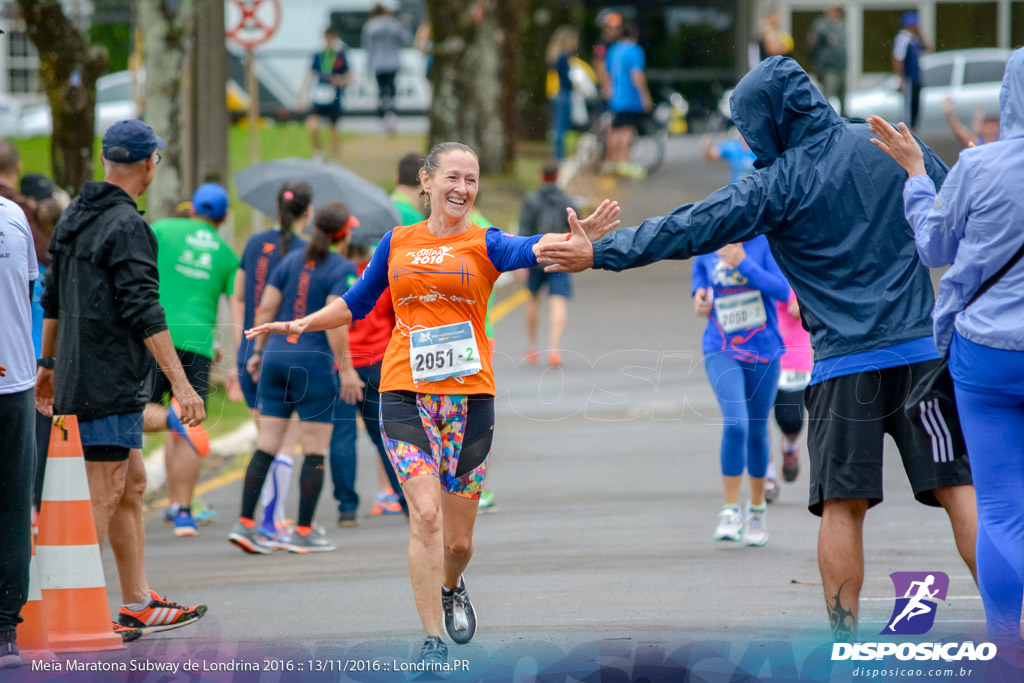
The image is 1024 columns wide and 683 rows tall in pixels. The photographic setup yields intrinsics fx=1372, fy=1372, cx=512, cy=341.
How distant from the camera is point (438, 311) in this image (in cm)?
537

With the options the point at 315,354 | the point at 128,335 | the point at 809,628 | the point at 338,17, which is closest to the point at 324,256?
the point at 315,354

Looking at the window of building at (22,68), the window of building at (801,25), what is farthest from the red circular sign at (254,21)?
the window of building at (22,68)

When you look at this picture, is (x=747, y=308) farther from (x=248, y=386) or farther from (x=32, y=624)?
(x=32, y=624)

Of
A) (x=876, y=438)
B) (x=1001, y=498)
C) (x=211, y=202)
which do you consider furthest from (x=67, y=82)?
(x=1001, y=498)

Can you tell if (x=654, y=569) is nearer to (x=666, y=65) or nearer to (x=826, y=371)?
(x=826, y=371)

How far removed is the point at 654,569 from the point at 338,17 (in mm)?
26861

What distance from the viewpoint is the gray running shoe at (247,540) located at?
785 centimetres

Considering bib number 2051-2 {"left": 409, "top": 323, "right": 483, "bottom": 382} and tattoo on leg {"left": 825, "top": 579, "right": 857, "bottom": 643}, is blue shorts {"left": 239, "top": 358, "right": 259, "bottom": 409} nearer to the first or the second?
bib number 2051-2 {"left": 409, "top": 323, "right": 483, "bottom": 382}

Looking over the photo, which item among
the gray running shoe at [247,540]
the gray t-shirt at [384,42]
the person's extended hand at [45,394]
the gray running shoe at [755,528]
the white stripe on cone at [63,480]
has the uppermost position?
the gray t-shirt at [384,42]

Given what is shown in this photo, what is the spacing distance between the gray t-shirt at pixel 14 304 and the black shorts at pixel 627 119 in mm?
16695

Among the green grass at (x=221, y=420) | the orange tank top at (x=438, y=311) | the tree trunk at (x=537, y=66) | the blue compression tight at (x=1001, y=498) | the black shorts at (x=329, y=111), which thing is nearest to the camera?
the blue compression tight at (x=1001, y=498)

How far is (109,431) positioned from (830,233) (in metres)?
3.12

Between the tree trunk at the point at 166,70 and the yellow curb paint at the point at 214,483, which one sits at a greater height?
the tree trunk at the point at 166,70

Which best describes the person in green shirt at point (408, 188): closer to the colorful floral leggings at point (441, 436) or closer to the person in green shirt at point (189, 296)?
the person in green shirt at point (189, 296)
